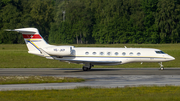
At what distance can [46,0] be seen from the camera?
397ft

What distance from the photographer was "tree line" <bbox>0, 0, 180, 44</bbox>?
294 ft

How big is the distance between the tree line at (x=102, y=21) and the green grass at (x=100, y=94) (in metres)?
73.7

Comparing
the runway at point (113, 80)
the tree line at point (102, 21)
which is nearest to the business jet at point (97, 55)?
the runway at point (113, 80)

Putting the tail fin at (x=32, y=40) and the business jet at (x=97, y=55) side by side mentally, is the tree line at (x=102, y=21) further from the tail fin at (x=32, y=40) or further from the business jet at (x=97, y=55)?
the tail fin at (x=32, y=40)

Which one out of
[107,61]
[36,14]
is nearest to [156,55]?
[107,61]

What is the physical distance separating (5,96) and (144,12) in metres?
84.0

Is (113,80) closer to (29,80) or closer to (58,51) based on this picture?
(29,80)

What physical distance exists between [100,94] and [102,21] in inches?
3421

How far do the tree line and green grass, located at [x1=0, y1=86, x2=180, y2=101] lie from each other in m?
73.7

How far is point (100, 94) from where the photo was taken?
1595 cm

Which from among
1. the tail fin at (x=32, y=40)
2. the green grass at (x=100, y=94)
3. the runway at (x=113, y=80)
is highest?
the tail fin at (x=32, y=40)

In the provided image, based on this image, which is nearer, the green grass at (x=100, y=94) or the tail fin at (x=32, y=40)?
the green grass at (x=100, y=94)

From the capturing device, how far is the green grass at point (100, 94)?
14714 mm

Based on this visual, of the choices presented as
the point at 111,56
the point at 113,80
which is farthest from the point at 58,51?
the point at 113,80
